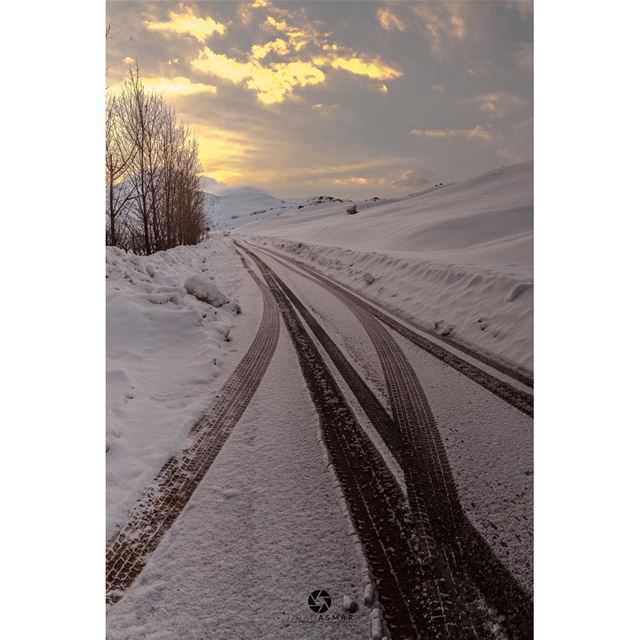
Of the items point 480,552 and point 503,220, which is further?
point 503,220

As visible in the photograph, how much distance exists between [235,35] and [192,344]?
320 centimetres

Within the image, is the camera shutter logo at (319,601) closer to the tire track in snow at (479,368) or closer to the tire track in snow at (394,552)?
the tire track in snow at (394,552)

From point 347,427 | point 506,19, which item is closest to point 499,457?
point 347,427

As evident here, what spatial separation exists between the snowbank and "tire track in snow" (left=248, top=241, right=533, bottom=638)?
1554 millimetres

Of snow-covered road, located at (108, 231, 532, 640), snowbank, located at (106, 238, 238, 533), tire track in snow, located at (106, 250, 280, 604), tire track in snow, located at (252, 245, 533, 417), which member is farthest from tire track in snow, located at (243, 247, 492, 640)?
tire track in snow, located at (252, 245, 533, 417)

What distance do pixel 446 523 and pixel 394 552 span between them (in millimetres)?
357

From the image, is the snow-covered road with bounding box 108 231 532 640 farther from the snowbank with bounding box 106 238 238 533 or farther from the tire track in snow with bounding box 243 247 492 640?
the snowbank with bounding box 106 238 238 533

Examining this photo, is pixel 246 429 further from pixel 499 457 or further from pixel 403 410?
pixel 499 457

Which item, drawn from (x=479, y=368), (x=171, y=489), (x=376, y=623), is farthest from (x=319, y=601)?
(x=479, y=368)

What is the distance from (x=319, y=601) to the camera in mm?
1781

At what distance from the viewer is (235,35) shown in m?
3.25

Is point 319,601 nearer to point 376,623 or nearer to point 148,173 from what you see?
point 376,623

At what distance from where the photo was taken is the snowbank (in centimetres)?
278

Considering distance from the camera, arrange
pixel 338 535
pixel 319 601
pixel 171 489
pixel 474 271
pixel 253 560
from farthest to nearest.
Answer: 1. pixel 474 271
2. pixel 171 489
3. pixel 338 535
4. pixel 253 560
5. pixel 319 601
